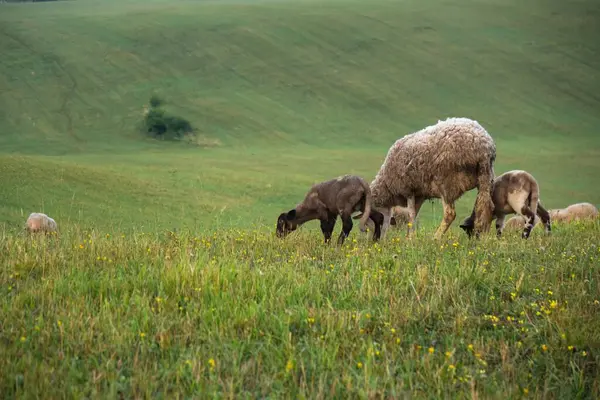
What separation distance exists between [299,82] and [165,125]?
1723 cm

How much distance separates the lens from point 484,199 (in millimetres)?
10984

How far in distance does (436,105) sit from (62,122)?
35758 mm

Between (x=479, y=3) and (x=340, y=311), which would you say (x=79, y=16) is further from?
(x=340, y=311)

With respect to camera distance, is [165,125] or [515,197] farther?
[165,125]

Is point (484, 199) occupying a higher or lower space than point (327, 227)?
higher

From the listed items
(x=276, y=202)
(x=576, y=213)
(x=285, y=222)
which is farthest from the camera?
(x=276, y=202)

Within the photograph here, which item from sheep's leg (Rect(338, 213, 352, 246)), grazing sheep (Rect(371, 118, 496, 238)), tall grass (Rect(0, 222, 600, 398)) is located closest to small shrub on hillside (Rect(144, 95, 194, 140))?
grazing sheep (Rect(371, 118, 496, 238))

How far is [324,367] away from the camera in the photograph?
480 cm

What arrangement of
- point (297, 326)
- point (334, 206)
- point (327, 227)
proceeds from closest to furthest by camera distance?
point (297, 326) → point (327, 227) → point (334, 206)

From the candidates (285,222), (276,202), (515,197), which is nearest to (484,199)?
(515,197)

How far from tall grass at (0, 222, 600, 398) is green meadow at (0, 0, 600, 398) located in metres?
0.03

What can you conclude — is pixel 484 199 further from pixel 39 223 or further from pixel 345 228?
pixel 39 223

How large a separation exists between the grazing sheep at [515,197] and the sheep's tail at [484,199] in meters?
0.19

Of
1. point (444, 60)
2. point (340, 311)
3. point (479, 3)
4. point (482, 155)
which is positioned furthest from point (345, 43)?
point (340, 311)
